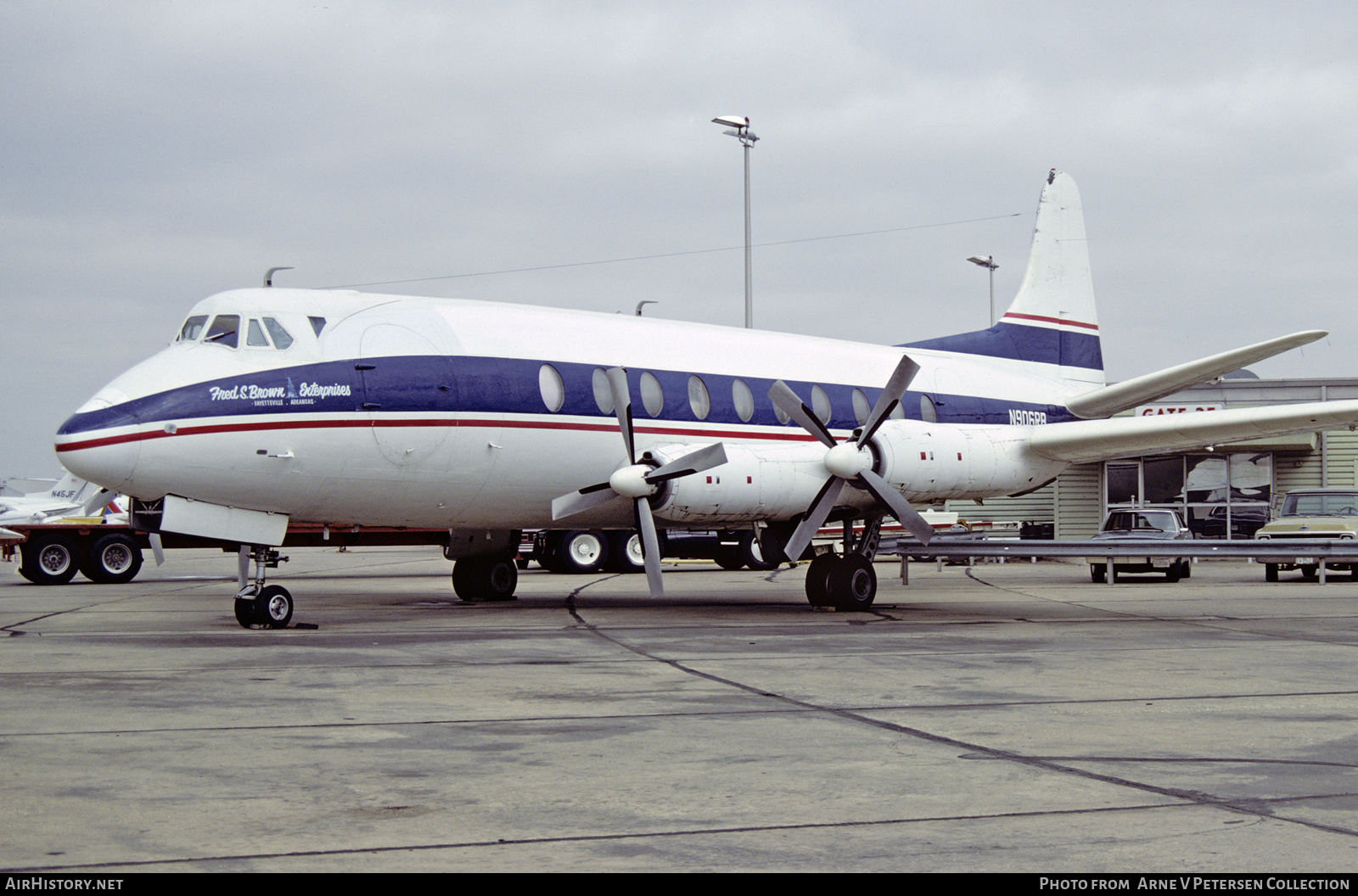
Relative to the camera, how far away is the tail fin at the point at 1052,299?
77.4 feet

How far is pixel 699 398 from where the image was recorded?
60.1 ft

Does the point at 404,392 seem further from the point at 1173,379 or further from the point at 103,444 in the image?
the point at 1173,379

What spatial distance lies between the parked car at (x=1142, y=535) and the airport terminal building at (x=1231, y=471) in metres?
10.1

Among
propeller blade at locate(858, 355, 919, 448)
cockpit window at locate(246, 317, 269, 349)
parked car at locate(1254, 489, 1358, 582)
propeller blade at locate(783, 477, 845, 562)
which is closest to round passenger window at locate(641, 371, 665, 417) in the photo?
propeller blade at locate(783, 477, 845, 562)

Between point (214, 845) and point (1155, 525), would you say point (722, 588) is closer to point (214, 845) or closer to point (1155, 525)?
point (1155, 525)

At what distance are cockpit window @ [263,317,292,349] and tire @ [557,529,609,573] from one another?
15.9 meters

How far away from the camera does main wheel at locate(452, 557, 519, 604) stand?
2014cm

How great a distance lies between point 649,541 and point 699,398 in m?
3.04

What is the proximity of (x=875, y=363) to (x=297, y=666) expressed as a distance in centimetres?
1267

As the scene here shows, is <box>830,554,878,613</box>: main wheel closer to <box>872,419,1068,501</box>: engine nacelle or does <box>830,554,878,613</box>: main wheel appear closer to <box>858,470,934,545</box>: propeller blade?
<box>858,470,934,545</box>: propeller blade

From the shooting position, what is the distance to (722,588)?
2466 centimetres

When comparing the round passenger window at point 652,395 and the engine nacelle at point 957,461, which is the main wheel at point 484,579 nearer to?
the round passenger window at point 652,395

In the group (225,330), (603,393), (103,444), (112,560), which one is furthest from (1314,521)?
(112,560)

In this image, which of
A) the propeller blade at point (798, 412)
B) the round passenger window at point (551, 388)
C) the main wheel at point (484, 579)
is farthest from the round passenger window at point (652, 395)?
the main wheel at point (484, 579)
